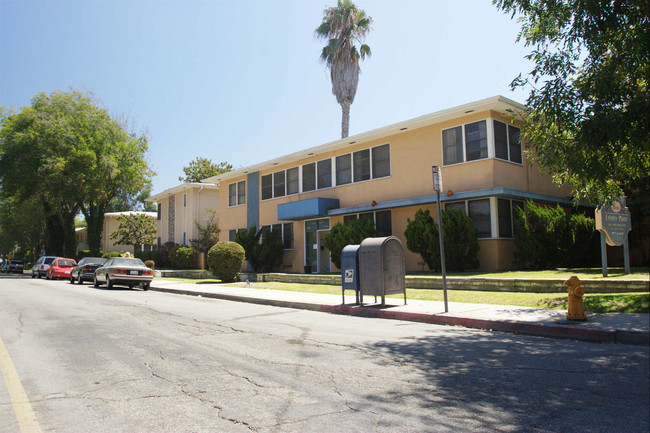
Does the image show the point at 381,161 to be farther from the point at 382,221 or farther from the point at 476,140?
the point at 476,140

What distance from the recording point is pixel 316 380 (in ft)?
17.8

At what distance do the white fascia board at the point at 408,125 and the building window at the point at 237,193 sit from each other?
116 inches

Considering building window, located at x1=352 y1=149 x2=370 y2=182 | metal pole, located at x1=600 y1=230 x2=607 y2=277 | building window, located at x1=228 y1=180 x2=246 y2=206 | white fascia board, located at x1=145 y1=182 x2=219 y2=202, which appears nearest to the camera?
metal pole, located at x1=600 y1=230 x2=607 y2=277

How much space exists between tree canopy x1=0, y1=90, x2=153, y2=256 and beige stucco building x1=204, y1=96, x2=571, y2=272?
1775 centimetres

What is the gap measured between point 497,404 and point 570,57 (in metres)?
8.66

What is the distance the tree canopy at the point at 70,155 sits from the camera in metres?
38.6

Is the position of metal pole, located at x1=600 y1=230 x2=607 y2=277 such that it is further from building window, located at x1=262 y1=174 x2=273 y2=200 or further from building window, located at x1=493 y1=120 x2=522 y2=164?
building window, located at x1=262 y1=174 x2=273 y2=200

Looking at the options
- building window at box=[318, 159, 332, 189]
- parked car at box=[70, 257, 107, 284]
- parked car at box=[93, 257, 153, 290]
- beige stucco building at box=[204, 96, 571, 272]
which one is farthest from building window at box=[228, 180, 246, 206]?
parked car at box=[93, 257, 153, 290]

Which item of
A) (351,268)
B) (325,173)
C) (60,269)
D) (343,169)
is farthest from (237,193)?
(351,268)

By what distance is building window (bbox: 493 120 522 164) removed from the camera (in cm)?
1855

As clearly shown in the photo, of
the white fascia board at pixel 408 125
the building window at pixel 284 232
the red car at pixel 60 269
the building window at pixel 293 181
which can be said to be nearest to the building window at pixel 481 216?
the white fascia board at pixel 408 125

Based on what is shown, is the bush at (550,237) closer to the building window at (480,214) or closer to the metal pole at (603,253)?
the building window at (480,214)

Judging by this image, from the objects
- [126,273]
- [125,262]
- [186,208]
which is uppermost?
[186,208]

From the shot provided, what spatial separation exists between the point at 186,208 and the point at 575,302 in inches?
1331
